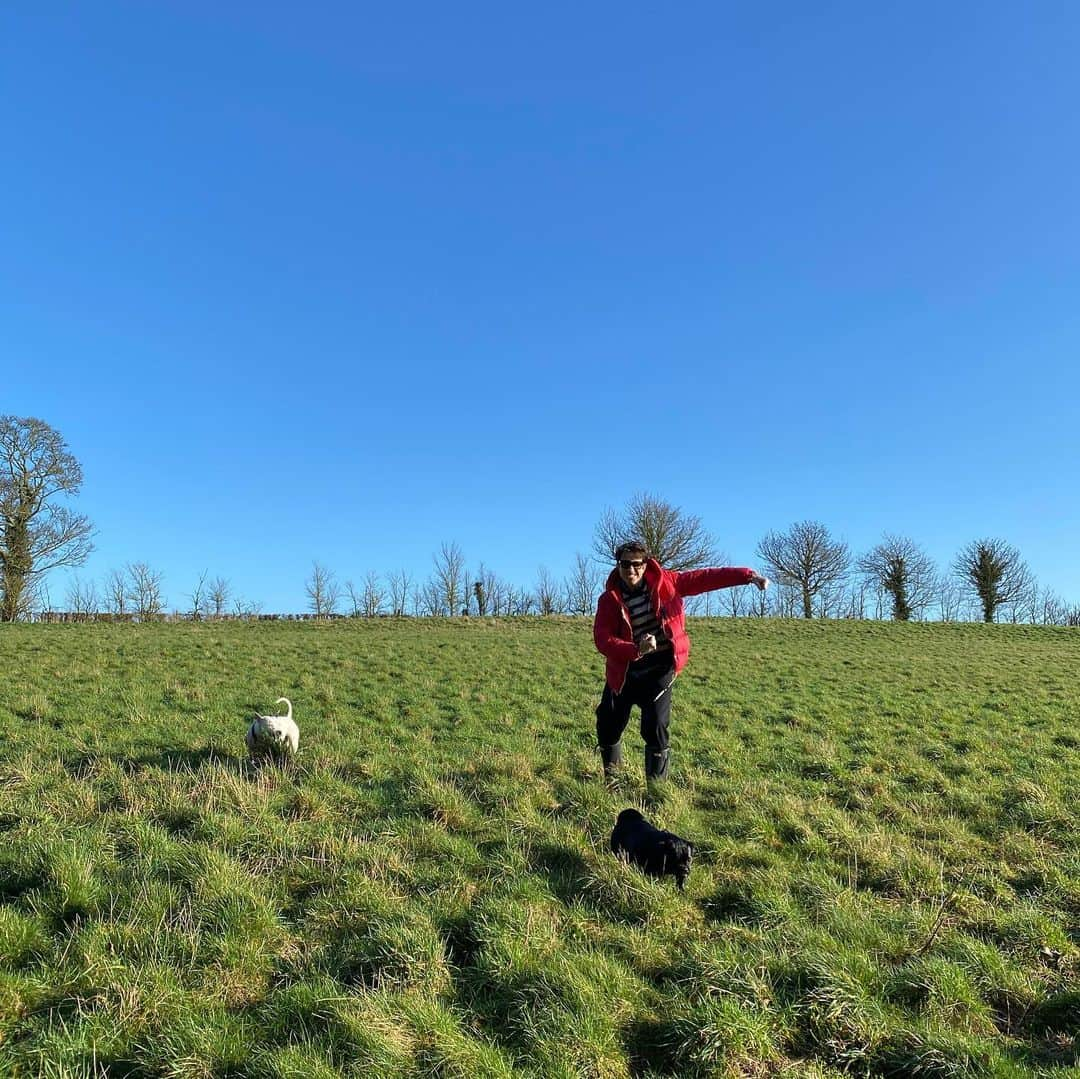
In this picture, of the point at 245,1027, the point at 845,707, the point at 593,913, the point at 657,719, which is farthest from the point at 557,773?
the point at 845,707

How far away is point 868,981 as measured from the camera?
11.2 feet

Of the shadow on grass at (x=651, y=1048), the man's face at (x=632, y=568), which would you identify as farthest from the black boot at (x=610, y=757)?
the shadow on grass at (x=651, y=1048)

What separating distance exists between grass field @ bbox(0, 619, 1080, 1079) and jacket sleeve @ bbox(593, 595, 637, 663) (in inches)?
49.0

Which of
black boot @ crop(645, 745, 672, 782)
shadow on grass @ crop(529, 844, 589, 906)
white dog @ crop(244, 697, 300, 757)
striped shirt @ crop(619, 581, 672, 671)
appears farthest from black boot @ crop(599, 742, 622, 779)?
white dog @ crop(244, 697, 300, 757)

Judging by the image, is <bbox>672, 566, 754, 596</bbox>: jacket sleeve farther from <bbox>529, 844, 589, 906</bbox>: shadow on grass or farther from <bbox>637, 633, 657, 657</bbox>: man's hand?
<bbox>529, 844, 589, 906</bbox>: shadow on grass

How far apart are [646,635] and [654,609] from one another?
303 millimetres

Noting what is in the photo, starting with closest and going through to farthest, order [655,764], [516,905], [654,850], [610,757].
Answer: [516,905]
[654,850]
[655,764]
[610,757]

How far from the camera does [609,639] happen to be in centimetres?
638

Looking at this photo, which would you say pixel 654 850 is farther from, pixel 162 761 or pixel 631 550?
pixel 162 761

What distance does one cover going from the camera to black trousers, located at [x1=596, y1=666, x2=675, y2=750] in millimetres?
6352

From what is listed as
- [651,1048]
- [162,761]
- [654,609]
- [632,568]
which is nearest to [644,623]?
[654,609]

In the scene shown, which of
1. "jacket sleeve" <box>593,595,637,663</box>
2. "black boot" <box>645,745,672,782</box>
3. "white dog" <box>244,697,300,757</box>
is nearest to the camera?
"jacket sleeve" <box>593,595,637,663</box>

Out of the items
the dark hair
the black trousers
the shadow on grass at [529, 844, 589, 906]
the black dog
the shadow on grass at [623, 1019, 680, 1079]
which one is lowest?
the shadow on grass at [623, 1019, 680, 1079]

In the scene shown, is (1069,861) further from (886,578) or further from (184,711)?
(886,578)
